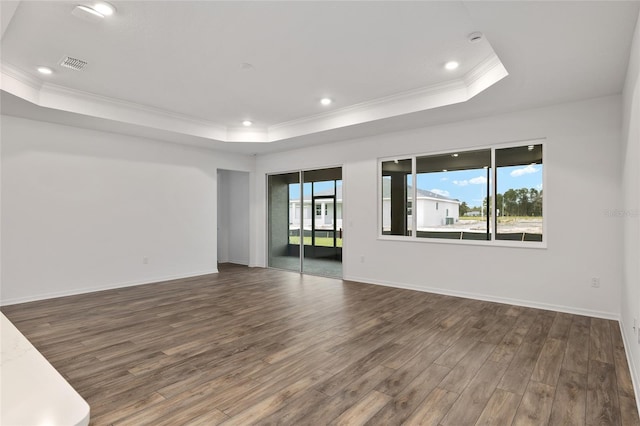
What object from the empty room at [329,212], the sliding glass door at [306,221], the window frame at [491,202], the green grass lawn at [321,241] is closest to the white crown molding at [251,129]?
the empty room at [329,212]

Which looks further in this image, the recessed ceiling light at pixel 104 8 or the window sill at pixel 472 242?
the window sill at pixel 472 242

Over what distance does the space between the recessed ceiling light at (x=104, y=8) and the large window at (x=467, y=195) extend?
4.53 meters

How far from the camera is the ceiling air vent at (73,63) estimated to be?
3.72 meters

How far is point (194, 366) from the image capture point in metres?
2.85

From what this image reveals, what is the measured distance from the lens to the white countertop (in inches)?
32.1

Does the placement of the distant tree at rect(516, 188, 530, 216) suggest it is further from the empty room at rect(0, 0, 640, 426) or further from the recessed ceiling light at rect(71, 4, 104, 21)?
the recessed ceiling light at rect(71, 4, 104, 21)

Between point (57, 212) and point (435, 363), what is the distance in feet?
18.9

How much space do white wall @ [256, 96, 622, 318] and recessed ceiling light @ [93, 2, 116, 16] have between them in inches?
172

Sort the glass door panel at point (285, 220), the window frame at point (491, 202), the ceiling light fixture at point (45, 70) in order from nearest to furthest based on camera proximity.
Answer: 1. the ceiling light fixture at point (45, 70)
2. the window frame at point (491, 202)
3. the glass door panel at point (285, 220)

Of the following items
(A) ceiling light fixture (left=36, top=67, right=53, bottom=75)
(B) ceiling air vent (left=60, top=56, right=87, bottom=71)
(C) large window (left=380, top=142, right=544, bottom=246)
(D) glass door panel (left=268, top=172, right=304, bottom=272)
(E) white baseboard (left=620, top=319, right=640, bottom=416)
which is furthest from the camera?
(D) glass door panel (left=268, top=172, right=304, bottom=272)

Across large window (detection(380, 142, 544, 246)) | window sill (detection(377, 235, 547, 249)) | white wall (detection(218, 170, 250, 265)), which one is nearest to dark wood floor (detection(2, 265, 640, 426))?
window sill (detection(377, 235, 547, 249))

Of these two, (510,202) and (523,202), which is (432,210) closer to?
(510,202)

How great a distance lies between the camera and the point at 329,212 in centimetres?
706

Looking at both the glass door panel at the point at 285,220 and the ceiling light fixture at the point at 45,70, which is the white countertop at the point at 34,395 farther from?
the glass door panel at the point at 285,220
